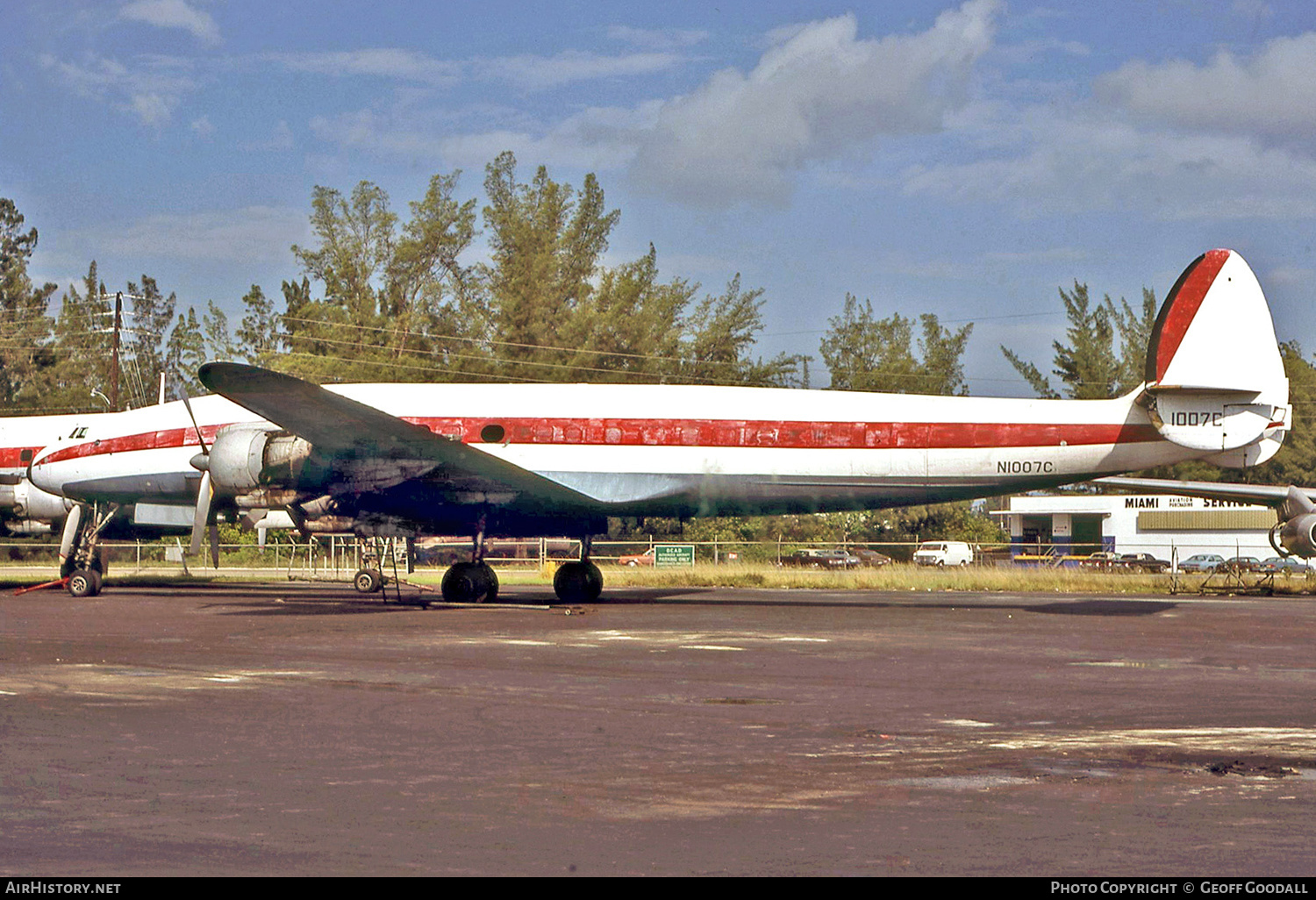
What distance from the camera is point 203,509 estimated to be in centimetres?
2608

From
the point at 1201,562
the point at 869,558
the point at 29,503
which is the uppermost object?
the point at 29,503

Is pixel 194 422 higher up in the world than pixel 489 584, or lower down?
higher up

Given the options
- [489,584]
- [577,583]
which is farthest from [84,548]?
[577,583]

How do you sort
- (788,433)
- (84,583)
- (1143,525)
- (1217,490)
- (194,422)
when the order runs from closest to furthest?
(194,422)
(788,433)
(84,583)
(1217,490)
(1143,525)

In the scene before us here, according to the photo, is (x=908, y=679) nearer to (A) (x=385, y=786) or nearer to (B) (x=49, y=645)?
(A) (x=385, y=786)

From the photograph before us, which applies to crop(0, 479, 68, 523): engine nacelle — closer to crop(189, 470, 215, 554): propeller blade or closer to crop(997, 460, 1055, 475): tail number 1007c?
crop(189, 470, 215, 554): propeller blade

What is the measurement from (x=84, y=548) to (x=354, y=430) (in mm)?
11107

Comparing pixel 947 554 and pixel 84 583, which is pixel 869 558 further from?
pixel 84 583

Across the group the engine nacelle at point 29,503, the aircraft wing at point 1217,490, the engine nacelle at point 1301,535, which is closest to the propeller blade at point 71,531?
the engine nacelle at point 29,503

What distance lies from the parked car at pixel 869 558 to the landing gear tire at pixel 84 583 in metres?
33.4

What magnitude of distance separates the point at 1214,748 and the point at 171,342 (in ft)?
403

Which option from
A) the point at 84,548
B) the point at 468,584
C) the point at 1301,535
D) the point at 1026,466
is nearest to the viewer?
the point at 1026,466

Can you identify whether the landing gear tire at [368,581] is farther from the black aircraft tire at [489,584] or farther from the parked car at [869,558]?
the parked car at [869,558]

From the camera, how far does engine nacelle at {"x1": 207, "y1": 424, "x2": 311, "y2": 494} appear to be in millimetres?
24578
